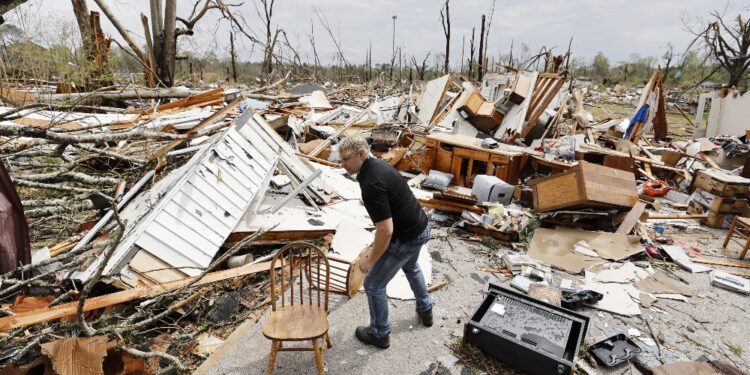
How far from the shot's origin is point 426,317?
11.6 ft

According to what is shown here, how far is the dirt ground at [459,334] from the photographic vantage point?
122 inches

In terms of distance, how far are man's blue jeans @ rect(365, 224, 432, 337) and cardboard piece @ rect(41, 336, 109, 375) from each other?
1901 mm

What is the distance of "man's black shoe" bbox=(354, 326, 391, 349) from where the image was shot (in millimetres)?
3244

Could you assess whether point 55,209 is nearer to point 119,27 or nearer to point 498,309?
point 498,309

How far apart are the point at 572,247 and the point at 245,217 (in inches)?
173

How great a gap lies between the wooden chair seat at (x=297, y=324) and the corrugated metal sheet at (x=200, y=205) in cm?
144

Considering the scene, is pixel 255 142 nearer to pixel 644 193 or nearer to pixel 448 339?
pixel 448 339

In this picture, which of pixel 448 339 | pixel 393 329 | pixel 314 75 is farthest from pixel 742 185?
pixel 314 75

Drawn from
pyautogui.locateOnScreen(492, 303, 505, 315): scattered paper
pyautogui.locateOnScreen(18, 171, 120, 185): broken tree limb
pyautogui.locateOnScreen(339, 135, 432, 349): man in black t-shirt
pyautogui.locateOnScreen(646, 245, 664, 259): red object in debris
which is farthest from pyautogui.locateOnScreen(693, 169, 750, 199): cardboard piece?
pyautogui.locateOnScreen(18, 171, 120, 185): broken tree limb

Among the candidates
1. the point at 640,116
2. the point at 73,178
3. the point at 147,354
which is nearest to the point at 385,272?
the point at 147,354

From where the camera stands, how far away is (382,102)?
469 inches

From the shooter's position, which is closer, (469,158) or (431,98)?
(469,158)

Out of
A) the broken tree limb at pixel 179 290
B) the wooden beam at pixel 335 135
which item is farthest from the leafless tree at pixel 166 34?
Result: the broken tree limb at pixel 179 290

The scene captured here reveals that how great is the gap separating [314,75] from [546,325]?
17384 mm
